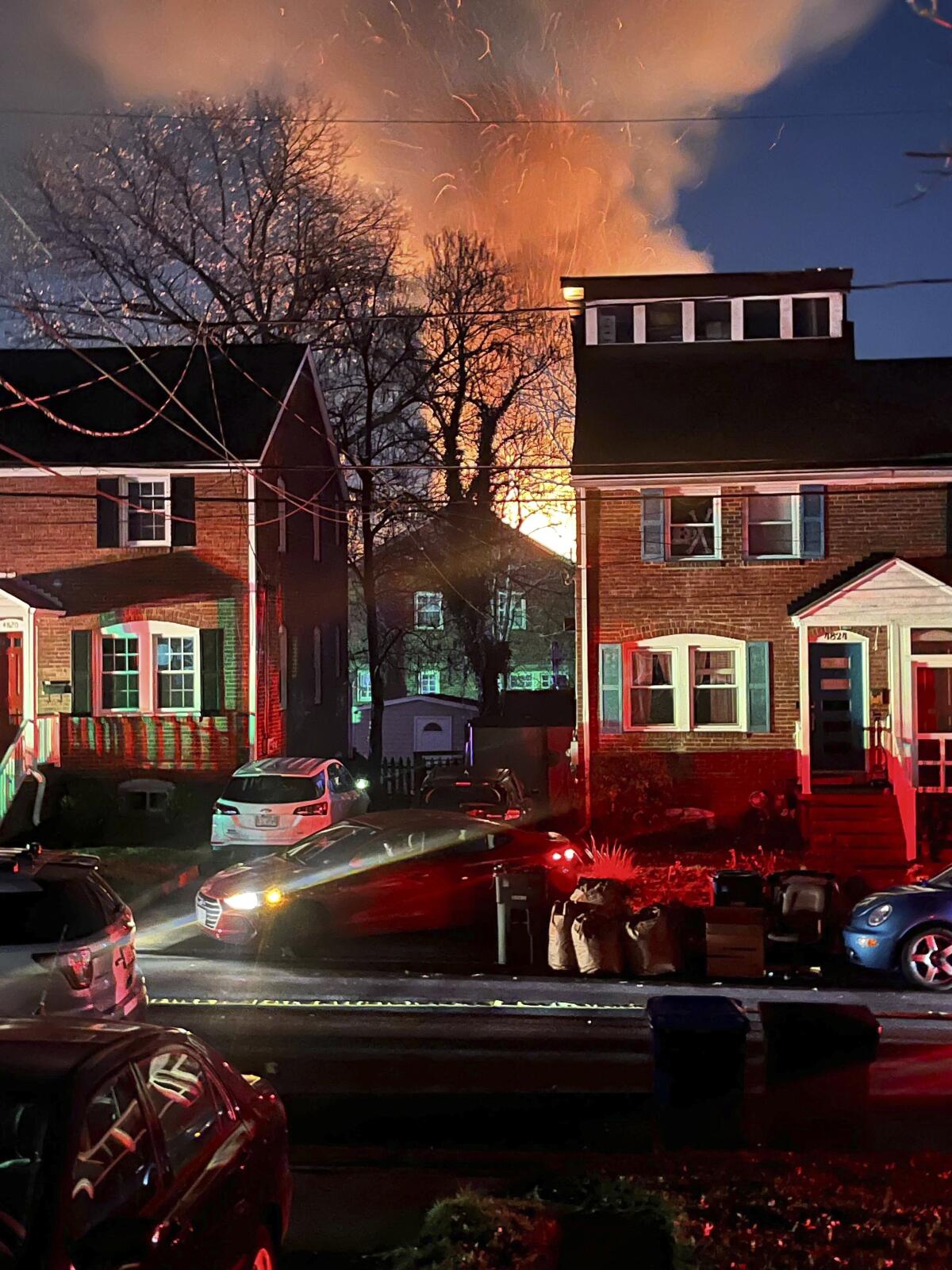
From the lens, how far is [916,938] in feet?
41.5

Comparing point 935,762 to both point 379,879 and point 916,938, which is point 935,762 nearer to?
point 916,938

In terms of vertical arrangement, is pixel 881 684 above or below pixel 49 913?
above

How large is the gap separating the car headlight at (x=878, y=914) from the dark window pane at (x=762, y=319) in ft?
51.2

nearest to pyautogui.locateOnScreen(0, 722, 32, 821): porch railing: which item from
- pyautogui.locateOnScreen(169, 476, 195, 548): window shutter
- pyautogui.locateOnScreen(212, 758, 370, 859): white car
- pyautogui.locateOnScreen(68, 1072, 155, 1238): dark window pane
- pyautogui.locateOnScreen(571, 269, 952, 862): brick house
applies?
pyautogui.locateOnScreen(169, 476, 195, 548): window shutter

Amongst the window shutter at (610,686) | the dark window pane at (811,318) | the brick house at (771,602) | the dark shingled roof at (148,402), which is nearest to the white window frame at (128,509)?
the dark shingled roof at (148,402)

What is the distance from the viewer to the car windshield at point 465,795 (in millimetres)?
21656

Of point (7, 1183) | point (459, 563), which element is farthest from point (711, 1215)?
point (459, 563)

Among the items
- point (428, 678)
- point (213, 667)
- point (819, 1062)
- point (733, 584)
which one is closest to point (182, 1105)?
point (819, 1062)

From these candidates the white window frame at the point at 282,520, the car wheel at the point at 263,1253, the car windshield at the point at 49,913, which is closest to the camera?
the car wheel at the point at 263,1253

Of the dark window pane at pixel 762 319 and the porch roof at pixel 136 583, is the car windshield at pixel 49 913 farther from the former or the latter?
the dark window pane at pixel 762 319

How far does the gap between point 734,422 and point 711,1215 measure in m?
19.1

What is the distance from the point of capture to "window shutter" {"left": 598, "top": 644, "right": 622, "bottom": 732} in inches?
891

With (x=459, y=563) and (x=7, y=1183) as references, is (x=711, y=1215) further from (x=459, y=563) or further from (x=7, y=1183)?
(x=459, y=563)

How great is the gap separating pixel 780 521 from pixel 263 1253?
63.1 feet
